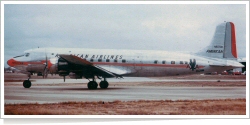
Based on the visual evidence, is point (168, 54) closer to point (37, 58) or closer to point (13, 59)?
point (37, 58)

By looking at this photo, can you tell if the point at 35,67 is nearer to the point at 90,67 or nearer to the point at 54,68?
the point at 54,68

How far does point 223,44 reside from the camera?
2116 cm

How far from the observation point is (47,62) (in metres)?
20.5

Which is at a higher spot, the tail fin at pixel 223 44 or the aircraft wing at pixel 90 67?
the tail fin at pixel 223 44

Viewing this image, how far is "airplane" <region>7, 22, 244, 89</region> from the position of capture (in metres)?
21.2

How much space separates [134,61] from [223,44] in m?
6.09

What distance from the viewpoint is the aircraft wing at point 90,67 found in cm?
1984

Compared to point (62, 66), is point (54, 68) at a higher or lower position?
lower

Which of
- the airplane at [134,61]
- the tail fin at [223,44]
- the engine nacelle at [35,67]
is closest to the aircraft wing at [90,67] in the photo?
the airplane at [134,61]

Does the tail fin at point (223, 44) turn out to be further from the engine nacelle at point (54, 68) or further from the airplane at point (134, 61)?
the engine nacelle at point (54, 68)

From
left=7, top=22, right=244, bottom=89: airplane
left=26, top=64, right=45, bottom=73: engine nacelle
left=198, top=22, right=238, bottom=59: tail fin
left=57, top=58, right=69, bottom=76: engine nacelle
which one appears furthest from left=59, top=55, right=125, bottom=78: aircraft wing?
left=198, top=22, right=238, bottom=59: tail fin

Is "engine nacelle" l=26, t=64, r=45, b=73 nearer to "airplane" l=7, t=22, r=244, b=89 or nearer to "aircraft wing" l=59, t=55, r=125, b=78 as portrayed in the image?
"airplane" l=7, t=22, r=244, b=89

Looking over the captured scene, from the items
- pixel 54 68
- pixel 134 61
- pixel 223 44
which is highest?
pixel 223 44

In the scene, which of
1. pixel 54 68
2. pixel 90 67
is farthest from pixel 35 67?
pixel 90 67
